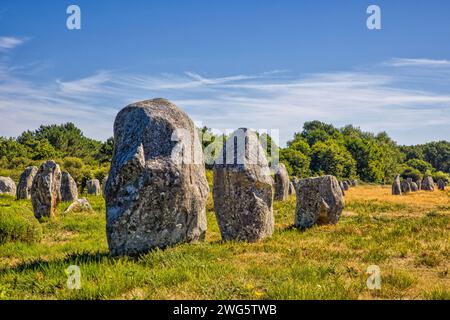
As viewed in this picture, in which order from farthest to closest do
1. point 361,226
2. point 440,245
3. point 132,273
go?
point 361,226, point 440,245, point 132,273

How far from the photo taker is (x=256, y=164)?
40.1ft

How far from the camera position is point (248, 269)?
7.87 metres

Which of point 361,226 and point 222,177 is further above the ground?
point 222,177

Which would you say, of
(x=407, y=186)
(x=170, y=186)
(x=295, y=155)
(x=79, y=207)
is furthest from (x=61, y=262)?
(x=295, y=155)

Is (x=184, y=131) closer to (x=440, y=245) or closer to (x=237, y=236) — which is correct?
(x=237, y=236)

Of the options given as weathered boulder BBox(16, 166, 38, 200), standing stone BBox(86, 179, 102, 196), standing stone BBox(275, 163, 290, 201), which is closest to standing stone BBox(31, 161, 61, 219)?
weathered boulder BBox(16, 166, 38, 200)

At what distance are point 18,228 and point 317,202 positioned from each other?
9.78 meters

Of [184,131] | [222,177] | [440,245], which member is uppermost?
[184,131]

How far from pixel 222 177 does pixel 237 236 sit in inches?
66.3

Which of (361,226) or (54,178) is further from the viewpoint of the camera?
(54,178)

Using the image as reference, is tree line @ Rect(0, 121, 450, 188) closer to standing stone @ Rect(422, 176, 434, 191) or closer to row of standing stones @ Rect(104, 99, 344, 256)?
standing stone @ Rect(422, 176, 434, 191)

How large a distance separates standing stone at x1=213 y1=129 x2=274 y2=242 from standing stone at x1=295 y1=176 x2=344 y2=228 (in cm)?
354
